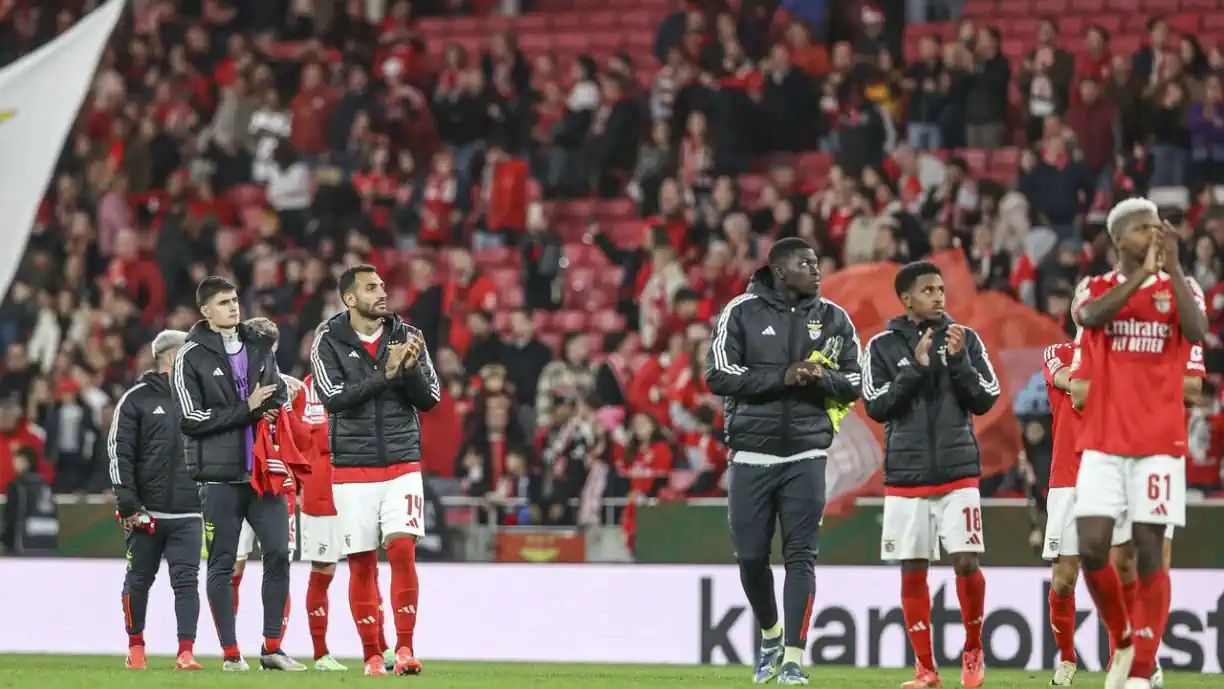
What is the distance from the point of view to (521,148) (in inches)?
1025

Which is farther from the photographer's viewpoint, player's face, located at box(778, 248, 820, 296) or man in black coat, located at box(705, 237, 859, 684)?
player's face, located at box(778, 248, 820, 296)

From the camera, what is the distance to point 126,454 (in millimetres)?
13508

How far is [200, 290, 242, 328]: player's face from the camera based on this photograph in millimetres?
12938

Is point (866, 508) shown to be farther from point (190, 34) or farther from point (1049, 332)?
point (190, 34)

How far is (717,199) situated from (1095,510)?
13.8m

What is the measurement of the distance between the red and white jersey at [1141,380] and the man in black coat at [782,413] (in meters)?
1.97

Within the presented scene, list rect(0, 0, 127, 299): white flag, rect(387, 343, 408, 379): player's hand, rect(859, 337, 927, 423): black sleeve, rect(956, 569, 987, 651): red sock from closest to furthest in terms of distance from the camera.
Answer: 1. rect(859, 337, 927, 423): black sleeve
2. rect(956, 569, 987, 651): red sock
3. rect(387, 343, 408, 379): player's hand
4. rect(0, 0, 127, 299): white flag

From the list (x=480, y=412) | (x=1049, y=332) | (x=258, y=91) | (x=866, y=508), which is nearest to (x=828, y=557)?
(x=866, y=508)

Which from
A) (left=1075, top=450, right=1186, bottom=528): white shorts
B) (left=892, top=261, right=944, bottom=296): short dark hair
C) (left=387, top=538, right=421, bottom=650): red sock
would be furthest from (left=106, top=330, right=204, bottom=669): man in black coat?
(left=1075, top=450, right=1186, bottom=528): white shorts

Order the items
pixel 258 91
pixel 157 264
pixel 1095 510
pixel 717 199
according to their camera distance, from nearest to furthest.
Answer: pixel 1095 510
pixel 717 199
pixel 157 264
pixel 258 91

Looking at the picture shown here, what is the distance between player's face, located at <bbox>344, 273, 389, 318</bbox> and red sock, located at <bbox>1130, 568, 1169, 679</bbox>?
4715 millimetres

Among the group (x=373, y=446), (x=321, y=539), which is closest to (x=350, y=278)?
A: (x=373, y=446)

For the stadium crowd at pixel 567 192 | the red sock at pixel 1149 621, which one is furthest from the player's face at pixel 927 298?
the stadium crowd at pixel 567 192

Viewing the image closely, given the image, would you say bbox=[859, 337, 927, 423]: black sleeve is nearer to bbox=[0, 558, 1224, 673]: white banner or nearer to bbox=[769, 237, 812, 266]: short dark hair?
bbox=[769, 237, 812, 266]: short dark hair
